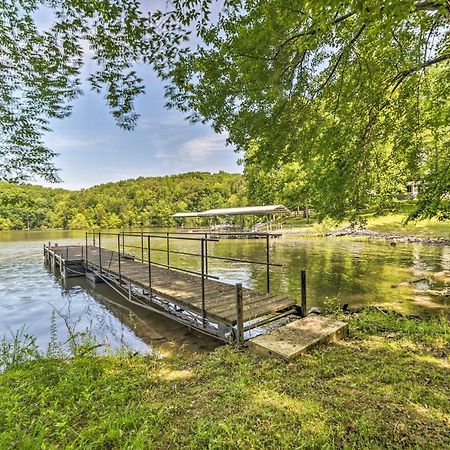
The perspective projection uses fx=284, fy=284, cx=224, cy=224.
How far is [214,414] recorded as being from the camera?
7.68ft

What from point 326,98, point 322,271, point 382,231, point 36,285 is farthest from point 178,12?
point 382,231

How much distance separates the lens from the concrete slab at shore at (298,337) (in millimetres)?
3447

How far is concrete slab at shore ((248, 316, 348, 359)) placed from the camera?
3.45 metres

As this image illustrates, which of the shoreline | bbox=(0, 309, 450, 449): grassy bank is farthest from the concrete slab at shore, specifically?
the shoreline

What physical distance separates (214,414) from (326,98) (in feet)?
17.8

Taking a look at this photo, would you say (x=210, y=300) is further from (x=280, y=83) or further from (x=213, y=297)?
(x=280, y=83)

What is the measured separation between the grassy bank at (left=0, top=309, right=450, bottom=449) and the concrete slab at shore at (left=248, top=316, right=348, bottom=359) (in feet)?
0.51

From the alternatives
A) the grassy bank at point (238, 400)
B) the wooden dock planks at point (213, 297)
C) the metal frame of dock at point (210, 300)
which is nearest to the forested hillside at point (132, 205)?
the metal frame of dock at point (210, 300)

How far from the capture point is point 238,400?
253 cm

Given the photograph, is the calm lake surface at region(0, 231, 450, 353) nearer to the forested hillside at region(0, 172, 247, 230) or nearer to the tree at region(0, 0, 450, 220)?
the tree at region(0, 0, 450, 220)

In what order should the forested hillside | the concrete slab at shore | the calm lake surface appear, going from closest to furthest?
the concrete slab at shore
the calm lake surface
the forested hillside

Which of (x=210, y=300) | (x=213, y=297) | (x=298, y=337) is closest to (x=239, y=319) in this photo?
(x=298, y=337)

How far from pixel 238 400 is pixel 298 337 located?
1.53 m

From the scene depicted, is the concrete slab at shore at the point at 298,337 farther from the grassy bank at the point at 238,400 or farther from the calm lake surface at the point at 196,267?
the calm lake surface at the point at 196,267
